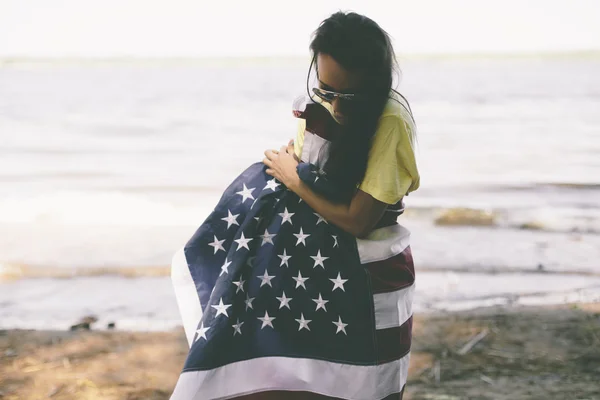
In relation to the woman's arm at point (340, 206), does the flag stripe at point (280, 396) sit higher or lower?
lower

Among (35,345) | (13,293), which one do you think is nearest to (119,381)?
(35,345)

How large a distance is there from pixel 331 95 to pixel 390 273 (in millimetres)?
517

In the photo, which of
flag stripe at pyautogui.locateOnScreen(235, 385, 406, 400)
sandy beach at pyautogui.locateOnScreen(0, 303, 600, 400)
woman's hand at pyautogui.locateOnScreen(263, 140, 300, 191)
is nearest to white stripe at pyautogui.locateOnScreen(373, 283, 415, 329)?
flag stripe at pyautogui.locateOnScreen(235, 385, 406, 400)

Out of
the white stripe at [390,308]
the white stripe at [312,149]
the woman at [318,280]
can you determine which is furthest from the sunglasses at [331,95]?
the white stripe at [390,308]

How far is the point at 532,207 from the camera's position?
310 inches

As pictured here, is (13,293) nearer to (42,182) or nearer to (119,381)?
(119,381)

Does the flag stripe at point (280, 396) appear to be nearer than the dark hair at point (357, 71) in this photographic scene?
No

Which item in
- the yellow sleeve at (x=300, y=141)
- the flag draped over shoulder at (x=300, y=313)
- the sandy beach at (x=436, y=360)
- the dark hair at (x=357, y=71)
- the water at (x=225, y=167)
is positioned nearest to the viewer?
the dark hair at (x=357, y=71)

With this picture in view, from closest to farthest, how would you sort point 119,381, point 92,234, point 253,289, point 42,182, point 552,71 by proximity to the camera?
point 253,289, point 119,381, point 92,234, point 42,182, point 552,71

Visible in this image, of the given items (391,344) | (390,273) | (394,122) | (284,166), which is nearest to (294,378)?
(391,344)

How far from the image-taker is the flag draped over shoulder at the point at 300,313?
178cm

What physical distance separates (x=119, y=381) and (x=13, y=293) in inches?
79.6

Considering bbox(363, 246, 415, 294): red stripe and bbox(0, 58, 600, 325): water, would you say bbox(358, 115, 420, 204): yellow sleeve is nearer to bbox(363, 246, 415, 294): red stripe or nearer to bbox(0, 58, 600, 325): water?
bbox(363, 246, 415, 294): red stripe

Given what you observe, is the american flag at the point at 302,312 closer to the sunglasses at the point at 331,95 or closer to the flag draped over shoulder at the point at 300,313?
the flag draped over shoulder at the point at 300,313
